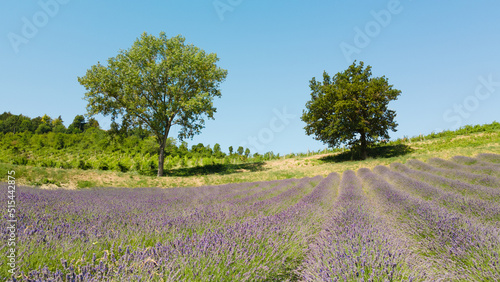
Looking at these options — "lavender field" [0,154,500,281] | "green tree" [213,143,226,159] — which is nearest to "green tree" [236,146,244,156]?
"green tree" [213,143,226,159]

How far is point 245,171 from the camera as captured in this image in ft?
76.5

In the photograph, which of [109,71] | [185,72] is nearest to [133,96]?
[109,71]

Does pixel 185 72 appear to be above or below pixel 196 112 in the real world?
above

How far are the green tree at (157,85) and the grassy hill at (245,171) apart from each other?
4065 mm

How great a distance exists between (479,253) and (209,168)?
895 inches

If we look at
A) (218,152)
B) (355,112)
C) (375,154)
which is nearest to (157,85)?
(218,152)

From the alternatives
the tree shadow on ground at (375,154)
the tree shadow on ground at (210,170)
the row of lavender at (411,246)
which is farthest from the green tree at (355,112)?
the row of lavender at (411,246)

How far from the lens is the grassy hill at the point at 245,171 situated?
13008 mm

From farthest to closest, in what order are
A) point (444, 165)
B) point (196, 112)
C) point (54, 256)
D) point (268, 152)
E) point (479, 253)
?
point (268, 152), point (196, 112), point (444, 165), point (479, 253), point (54, 256)

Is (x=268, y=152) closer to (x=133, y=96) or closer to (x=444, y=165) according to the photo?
(x=133, y=96)

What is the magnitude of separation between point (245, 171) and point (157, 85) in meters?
11.0

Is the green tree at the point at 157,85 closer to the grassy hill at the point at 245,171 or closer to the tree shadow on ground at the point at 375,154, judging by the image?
the grassy hill at the point at 245,171

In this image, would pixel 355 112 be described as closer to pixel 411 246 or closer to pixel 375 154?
pixel 375 154

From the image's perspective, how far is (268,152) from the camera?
37.5m
